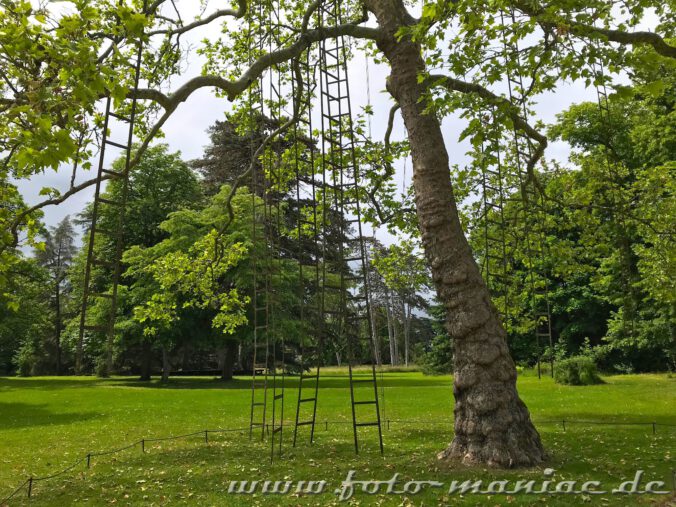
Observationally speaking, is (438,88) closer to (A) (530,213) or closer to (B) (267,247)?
(B) (267,247)

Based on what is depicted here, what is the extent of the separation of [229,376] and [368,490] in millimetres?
29338

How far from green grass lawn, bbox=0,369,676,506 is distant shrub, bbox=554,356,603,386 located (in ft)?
11.0

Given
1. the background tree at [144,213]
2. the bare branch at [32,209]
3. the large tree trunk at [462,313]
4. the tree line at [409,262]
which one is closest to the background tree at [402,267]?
the tree line at [409,262]

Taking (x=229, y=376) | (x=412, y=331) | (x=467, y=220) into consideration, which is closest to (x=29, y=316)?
(x=229, y=376)

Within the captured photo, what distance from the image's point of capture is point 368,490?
6.88 metres

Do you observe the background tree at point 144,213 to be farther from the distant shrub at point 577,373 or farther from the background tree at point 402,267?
the distant shrub at point 577,373

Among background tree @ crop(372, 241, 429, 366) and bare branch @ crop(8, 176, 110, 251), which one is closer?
bare branch @ crop(8, 176, 110, 251)

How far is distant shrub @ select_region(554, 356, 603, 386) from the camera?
75.9 feet

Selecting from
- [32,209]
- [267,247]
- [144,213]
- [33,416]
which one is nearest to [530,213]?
[267,247]

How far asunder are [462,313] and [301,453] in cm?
388

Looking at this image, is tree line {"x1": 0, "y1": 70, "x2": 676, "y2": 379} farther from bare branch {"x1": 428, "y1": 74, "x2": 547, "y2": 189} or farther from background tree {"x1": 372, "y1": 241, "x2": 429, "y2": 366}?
bare branch {"x1": 428, "y1": 74, "x2": 547, "y2": 189}

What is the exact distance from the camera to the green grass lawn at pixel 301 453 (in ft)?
23.2

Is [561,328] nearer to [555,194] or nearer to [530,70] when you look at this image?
[555,194]

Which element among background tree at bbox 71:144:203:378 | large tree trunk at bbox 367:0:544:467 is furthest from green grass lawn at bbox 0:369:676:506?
background tree at bbox 71:144:203:378
